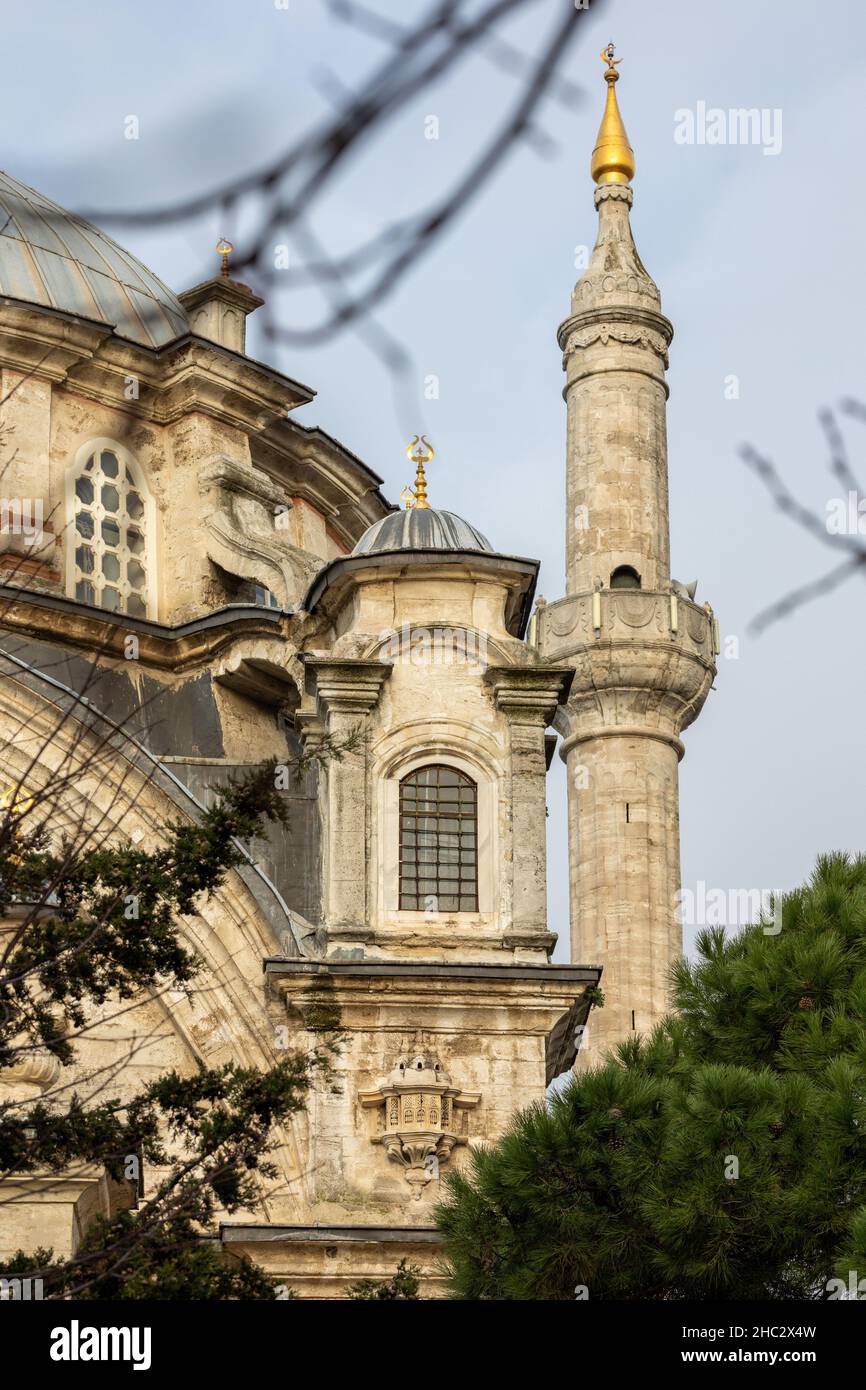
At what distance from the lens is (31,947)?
11.6 meters

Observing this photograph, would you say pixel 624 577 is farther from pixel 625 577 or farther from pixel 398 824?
pixel 398 824

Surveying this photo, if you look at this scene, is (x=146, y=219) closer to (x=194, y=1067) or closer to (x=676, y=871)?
(x=194, y=1067)

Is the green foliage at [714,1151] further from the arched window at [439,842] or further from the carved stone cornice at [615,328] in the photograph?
the carved stone cornice at [615,328]

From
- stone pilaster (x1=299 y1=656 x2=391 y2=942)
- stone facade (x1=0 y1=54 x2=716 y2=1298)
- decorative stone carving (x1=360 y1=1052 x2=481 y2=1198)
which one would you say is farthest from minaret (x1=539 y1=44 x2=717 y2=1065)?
decorative stone carving (x1=360 y1=1052 x2=481 y2=1198)

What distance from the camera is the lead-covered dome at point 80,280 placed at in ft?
85.6

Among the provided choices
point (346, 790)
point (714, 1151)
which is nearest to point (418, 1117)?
point (346, 790)

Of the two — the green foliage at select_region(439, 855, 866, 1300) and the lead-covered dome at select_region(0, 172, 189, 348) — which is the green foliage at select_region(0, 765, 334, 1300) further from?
the lead-covered dome at select_region(0, 172, 189, 348)

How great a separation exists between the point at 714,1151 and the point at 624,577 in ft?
71.2

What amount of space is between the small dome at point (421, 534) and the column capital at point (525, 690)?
1.18m

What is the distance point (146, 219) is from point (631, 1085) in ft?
31.3

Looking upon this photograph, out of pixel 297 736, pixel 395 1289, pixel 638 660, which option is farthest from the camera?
pixel 638 660

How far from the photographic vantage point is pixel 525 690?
20.3 meters

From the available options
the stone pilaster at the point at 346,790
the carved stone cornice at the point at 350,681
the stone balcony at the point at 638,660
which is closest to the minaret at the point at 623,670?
the stone balcony at the point at 638,660
